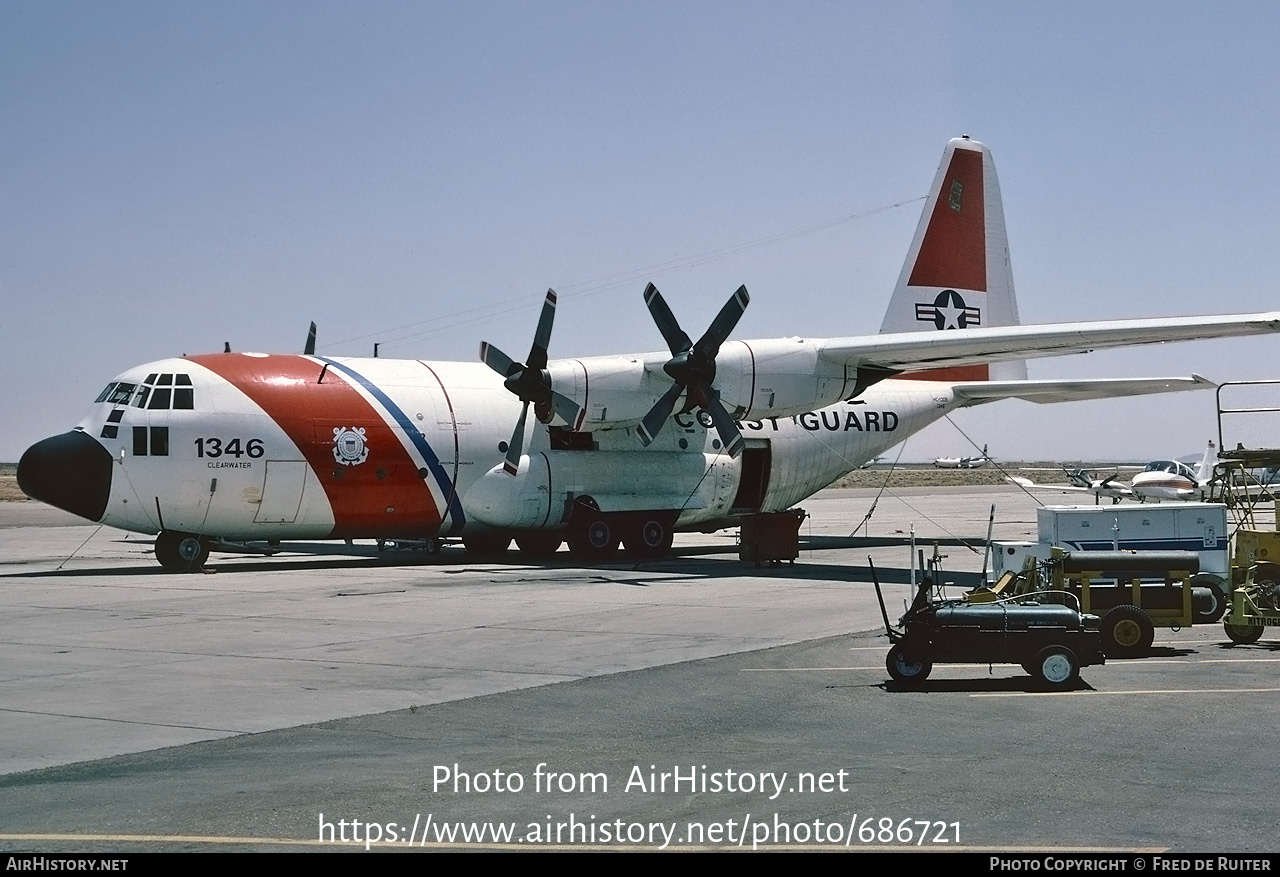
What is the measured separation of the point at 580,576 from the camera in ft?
81.5

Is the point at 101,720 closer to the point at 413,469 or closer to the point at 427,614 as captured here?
the point at 427,614

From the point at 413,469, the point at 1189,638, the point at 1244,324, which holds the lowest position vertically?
the point at 1189,638

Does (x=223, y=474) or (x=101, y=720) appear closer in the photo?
(x=101, y=720)

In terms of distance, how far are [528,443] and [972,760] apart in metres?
20.4

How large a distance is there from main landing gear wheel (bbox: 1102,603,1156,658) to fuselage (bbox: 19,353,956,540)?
15.4 meters

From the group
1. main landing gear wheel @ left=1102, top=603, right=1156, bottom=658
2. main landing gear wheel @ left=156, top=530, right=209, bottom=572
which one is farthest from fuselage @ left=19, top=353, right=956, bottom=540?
main landing gear wheel @ left=1102, top=603, right=1156, bottom=658

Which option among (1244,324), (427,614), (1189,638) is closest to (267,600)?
(427,614)

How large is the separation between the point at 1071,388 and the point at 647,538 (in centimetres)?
1095

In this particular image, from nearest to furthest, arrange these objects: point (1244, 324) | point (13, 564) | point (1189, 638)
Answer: point (1189, 638) → point (1244, 324) → point (13, 564)

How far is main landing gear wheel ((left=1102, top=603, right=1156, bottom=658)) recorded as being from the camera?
14.1 meters

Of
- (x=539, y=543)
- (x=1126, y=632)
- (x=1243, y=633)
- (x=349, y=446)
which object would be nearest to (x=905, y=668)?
(x=1126, y=632)

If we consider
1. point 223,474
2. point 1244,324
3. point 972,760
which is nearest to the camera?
point 972,760

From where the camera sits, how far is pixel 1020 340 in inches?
1006

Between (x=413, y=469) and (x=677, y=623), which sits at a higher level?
(x=413, y=469)
